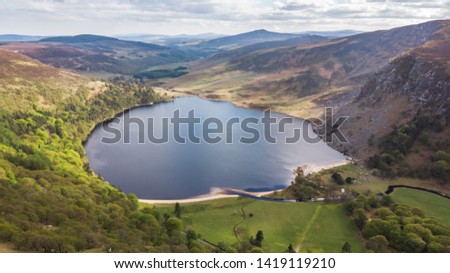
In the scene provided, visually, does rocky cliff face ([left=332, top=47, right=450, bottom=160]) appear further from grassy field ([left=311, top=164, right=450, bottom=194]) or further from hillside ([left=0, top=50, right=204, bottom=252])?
hillside ([left=0, top=50, right=204, bottom=252])

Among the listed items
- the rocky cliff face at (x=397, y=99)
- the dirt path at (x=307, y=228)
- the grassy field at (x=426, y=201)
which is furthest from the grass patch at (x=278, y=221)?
the rocky cliff face at (x=397, y=99)

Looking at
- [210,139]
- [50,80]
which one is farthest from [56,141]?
[50,80]

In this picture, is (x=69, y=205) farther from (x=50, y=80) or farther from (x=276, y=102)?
(x=276, y=102)

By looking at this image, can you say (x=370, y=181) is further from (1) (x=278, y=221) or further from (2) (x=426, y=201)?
(1) (x=278, y=221)

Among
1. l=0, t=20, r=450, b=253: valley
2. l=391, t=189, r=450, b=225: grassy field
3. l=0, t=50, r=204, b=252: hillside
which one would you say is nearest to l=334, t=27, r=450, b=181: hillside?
l=0, t=20, r=450, b=253: valley

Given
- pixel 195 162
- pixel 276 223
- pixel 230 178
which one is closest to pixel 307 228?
pixel 276 223

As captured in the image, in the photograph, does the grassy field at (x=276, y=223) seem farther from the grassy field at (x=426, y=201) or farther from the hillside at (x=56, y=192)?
the grassy field at (x=426, y=201)
